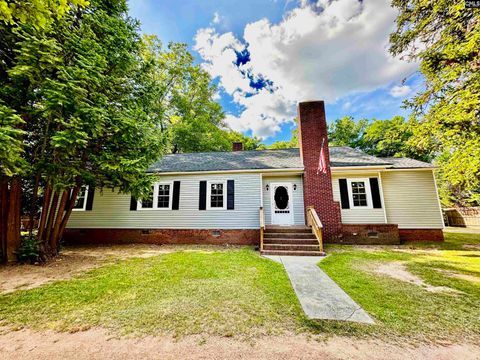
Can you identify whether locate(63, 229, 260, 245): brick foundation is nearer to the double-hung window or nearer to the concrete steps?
the concrete steps

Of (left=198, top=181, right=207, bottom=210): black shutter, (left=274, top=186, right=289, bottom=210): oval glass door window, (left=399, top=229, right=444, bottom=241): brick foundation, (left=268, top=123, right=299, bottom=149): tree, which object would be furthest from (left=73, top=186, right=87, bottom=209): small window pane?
(left=268, top=123, right=299, bottom=149): tree

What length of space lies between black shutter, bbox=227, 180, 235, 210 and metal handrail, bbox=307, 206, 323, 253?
3.49m

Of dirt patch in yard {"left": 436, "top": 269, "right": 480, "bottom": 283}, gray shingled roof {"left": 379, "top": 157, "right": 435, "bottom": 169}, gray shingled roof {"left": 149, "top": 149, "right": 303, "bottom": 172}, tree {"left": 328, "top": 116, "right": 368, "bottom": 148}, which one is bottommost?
dirt patch in yard {"left": 436, "top": 269, "right": 480, "bottom": 283}

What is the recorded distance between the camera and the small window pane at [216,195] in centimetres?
989

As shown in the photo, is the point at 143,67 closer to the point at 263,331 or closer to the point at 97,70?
the point at 97,70

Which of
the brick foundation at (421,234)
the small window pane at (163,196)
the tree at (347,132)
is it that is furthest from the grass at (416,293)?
the tree at (347,132)

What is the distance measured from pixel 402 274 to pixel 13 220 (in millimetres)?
10752

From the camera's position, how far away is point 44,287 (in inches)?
167

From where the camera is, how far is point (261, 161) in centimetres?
1108

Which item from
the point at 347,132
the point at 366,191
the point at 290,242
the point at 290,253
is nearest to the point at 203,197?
the point at 290,242

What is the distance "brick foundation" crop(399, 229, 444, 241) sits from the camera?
365 inches

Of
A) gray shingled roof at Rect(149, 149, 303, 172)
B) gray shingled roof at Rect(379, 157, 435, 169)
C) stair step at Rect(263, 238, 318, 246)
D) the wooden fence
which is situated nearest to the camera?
stair step at Rect(263, 238, 318, 246)

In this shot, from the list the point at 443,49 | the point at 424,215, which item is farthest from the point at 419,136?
the point at 424,215

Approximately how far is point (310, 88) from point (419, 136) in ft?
18.2
